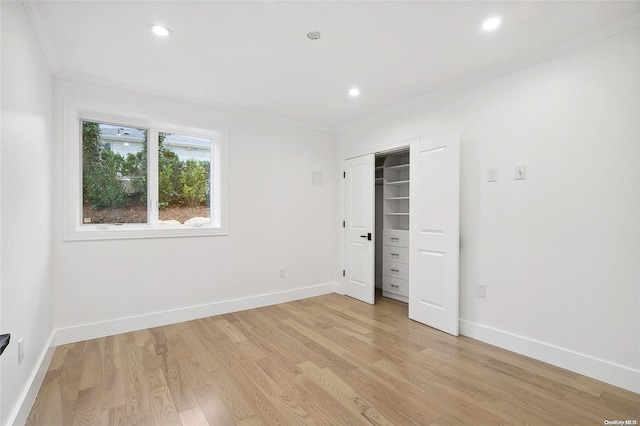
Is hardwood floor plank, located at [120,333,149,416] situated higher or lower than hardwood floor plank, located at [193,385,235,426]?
lower

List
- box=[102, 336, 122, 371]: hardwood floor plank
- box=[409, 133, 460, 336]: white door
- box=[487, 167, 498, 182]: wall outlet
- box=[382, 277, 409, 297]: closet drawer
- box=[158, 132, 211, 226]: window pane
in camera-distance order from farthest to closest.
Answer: box=[382, 277, 409, 297]: closet drawer → box=[158, 132, 211, 226]: window pane → box=[409, 133, 460, 336]: white door → box=[487, 167, 498, 182]: wall outlet → box=[102, 336, 122, 371]: hardwood floor plank

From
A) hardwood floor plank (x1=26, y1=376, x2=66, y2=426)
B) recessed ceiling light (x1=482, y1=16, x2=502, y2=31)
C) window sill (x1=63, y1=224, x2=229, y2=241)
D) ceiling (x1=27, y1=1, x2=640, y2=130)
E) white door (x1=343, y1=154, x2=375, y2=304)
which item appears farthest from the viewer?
white door (x1=343, y1=154, x2=375, y2=304)

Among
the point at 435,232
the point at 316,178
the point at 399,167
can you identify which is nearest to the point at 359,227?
the point at 316,178

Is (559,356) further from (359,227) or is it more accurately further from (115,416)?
(115,416)

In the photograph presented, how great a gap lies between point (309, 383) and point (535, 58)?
10.8 feet

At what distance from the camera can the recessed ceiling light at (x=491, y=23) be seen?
2.13 metres

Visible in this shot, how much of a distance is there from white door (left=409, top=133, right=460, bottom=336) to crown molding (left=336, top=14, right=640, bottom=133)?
53 cm

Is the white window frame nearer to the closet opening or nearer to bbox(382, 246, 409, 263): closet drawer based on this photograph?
the closet opening

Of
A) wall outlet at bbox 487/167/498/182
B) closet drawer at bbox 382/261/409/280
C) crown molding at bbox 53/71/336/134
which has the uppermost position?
crown molding at bbox 53/71/336/134

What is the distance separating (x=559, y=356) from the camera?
245 centimetres

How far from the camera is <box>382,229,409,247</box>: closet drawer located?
172 inches

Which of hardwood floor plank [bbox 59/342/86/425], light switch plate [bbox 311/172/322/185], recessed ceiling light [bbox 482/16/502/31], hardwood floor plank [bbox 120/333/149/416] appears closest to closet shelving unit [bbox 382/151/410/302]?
light switch plate [bbox 311/172/322/185]

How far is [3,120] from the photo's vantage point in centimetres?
153

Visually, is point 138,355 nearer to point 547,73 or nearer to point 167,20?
point 167,20
